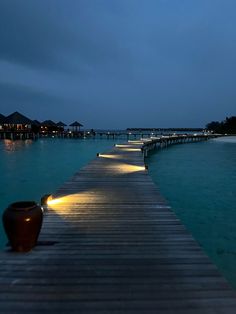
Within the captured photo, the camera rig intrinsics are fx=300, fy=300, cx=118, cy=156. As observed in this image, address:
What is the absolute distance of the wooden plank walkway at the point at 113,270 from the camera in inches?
137

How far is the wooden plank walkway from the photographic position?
348cm

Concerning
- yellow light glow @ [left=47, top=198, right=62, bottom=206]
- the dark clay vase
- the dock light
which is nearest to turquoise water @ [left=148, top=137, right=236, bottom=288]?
yellow light glow @ [left=47, top=198, right=62, bottom=206]

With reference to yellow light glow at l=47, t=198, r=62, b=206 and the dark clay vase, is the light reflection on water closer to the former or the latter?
yellow light glow at l=47, t=198, r=62, b=206

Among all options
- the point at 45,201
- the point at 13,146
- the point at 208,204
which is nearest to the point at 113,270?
the point at 45,201

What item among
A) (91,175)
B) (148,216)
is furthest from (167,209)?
(91,175)

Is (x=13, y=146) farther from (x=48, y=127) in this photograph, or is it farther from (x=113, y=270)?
(x=113, y=270)

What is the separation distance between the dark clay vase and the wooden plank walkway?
18 centimetres

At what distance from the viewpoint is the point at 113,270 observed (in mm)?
4352

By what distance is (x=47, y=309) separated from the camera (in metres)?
3.37

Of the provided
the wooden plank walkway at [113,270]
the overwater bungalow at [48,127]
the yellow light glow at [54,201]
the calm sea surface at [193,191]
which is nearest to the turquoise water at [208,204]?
the calm sea surface at [193,191]

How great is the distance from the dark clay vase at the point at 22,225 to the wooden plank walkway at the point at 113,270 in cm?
18

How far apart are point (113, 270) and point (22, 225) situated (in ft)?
5.28

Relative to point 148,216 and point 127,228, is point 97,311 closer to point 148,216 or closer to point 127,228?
point 127,228

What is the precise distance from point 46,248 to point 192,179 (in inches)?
655
